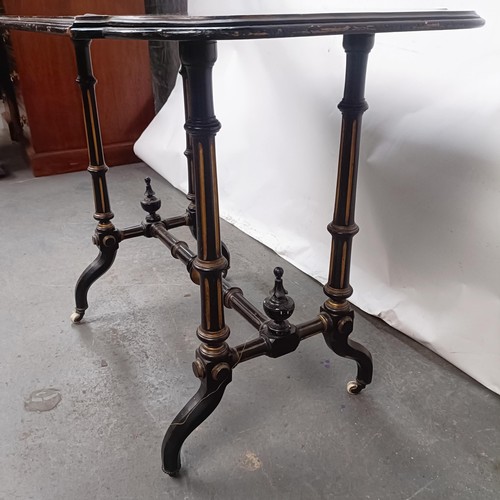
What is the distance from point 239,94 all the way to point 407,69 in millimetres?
912

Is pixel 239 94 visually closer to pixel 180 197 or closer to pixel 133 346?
pixel 180 197

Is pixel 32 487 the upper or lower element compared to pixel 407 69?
lower

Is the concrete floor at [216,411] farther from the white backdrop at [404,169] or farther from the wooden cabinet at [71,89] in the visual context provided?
the wooden cabinet at [71,89]

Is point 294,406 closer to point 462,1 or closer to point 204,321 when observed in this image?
point 204,321

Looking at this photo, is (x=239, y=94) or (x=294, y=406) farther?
(x=239, y=94)

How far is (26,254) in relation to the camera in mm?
1937

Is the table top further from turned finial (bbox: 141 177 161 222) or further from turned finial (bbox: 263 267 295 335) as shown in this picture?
A: turned finial (bbox: 141 177 161 222)

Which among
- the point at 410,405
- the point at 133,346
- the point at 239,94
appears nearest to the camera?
the point at 410,405

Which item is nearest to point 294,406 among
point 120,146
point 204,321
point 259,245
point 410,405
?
→ point 410,405

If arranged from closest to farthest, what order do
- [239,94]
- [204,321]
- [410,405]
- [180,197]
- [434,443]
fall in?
[204,321]
[434,443]
[410,405]
[239,94]
[180,197]

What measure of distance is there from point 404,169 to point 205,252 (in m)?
0.73

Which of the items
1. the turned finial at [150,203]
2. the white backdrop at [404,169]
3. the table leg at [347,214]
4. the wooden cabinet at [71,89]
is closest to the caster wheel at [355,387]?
the table leg at [347,214]

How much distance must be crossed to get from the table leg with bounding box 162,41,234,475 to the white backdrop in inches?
25.9

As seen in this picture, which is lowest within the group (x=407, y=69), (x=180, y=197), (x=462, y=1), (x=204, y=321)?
(x=180, y=197)
